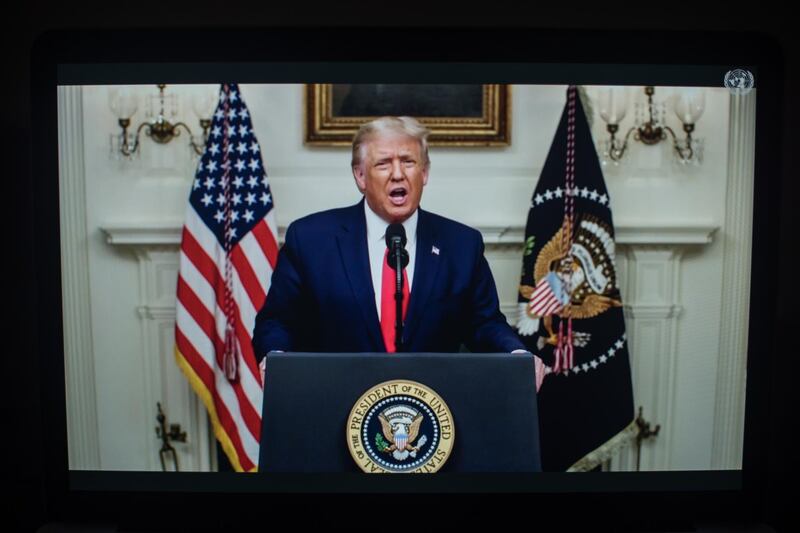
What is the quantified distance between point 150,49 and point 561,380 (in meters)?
1.01

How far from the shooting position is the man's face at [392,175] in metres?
1.33

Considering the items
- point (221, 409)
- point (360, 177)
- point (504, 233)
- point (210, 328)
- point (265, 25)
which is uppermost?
point (265, 25)

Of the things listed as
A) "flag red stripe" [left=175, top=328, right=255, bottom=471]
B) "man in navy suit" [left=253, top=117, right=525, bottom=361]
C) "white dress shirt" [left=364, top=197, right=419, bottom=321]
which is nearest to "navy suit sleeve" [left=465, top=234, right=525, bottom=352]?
"man in navy suit" [left=253, top=117, right=525, bottom=361]

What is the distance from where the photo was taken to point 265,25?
4.83ft

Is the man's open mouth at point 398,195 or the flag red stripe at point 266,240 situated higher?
the man's open mouth at point 398,195

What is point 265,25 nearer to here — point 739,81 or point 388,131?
point 388,131

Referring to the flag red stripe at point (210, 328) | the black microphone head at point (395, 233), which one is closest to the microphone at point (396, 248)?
the black microphone head at point (395, 233)

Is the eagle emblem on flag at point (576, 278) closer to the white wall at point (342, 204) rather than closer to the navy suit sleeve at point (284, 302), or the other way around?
the white wall at point (342, 204)

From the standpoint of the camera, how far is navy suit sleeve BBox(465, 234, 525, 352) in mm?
1363

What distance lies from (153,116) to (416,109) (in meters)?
0.50

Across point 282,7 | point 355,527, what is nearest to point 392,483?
point 355,527

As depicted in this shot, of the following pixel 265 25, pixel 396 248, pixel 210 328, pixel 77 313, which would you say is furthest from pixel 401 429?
pixel 265 25

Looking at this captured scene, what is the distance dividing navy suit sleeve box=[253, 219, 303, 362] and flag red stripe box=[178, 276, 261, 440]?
11 centimetres

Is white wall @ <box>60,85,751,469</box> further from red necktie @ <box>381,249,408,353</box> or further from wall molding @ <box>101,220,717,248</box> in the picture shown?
red necktie @ <box>381,249,408,353</box>
